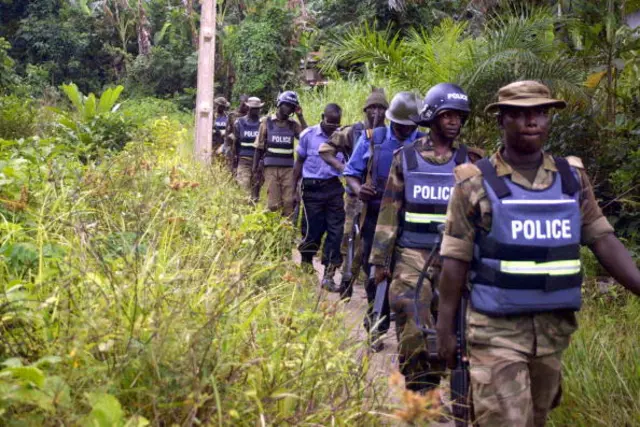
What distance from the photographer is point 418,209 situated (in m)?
5.41

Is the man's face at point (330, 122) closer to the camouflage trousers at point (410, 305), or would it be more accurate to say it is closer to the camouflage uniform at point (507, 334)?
the camouflage trousers at point (410, 305)

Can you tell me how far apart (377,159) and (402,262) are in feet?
4.29

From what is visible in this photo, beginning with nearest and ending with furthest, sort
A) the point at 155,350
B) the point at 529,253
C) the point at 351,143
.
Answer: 1. the point at 155,350
2. the point at 529,253
3. the point at 351,143

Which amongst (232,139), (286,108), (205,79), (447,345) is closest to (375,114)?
(286,108)

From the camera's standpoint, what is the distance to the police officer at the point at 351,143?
7.77 m

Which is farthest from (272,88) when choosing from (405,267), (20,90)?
(405,267)

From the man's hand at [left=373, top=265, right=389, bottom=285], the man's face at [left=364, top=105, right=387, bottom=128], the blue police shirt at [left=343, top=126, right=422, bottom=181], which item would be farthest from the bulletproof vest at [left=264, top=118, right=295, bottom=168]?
the man's hand at [left=373, top=265, right=389, bottom=285]

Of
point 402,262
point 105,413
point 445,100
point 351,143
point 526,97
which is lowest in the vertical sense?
point 402,262

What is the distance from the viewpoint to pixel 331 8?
2589cm

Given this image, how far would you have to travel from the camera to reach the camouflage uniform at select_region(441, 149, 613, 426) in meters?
3.73

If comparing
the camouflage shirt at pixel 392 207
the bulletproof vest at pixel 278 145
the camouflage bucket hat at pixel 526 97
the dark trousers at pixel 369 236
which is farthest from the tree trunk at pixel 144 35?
the camouflage bucket hat at pixel 526 97

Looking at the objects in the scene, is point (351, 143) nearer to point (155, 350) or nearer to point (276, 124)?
point (276, 124)

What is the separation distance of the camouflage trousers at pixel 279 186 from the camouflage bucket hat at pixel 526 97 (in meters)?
7.73

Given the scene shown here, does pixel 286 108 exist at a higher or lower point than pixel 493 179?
lower
